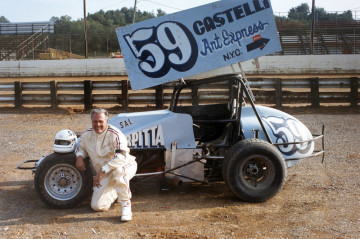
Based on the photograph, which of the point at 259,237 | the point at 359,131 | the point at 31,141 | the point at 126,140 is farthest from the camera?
the point at 359,131

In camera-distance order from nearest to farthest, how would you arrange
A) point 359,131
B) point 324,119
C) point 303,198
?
1. point 303,198
2. point 359,131
3. point 324,119

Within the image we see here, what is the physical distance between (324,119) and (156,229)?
9610 mm

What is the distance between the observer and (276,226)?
496cm

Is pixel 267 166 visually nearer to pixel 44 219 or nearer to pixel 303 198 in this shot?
pixel 303 198

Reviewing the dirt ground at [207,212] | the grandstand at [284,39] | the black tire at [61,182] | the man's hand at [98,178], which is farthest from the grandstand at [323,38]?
the man's hand at [98,178]

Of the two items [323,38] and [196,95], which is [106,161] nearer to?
[196,95]

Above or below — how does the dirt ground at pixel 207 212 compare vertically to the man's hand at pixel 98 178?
below

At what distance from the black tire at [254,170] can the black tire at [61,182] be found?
71.4 inches

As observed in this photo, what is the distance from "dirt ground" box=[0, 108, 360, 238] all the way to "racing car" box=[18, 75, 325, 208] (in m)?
0.27

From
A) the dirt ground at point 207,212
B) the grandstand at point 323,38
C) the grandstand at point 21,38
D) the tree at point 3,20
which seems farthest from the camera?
the tree at point 3,20

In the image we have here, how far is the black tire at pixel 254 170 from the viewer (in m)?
5.65

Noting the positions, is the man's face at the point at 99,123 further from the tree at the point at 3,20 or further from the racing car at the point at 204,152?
the tree at the point at 3,20

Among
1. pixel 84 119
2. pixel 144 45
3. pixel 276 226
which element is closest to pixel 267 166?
pixel 276 226

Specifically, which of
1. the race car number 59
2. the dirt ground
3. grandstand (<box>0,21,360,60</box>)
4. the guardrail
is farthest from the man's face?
grandstand (<box>0,21,360,60</box>)
